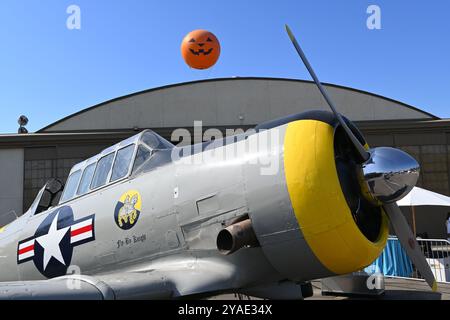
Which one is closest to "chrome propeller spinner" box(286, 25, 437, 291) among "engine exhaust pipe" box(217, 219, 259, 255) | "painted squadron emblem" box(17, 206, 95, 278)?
"engine exhaust pipe" box(217, 219, 259, 255)

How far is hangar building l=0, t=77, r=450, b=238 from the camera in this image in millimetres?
19453

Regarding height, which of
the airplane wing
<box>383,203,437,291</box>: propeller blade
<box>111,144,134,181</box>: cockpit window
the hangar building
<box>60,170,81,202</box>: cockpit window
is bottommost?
the airplane wing

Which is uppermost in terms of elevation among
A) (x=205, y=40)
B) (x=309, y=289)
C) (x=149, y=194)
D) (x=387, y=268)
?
(x=205, y=40)

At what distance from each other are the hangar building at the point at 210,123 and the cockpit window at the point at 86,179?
47.3 ft

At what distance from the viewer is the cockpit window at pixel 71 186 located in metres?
5.86

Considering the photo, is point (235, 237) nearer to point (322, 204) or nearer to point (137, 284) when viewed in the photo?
point (322, 204)

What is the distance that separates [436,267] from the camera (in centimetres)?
968

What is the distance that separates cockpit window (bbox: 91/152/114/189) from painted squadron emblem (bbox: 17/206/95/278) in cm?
47

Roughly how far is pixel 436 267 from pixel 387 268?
1.23 metres

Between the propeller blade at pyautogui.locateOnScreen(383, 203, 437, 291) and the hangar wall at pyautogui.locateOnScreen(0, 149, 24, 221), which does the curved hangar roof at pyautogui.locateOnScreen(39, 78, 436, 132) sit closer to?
the hangar wall at pyautogui.locateOnScreen(0, 149, 24, 221)

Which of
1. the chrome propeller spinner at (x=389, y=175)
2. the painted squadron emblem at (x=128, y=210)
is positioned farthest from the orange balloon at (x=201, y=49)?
the chrome propeller spinner at (x=389, y=175)

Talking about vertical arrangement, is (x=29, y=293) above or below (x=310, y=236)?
below
